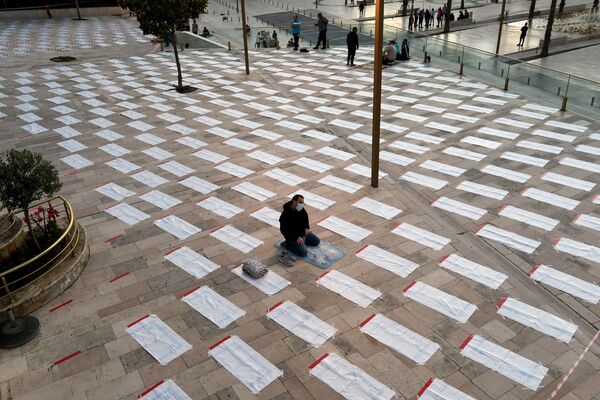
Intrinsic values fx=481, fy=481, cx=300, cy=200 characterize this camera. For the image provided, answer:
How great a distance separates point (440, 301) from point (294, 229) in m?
2.93

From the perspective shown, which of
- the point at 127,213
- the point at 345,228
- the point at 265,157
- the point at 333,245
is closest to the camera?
the point at 333,245

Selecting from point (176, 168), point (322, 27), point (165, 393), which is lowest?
point (165, 393)

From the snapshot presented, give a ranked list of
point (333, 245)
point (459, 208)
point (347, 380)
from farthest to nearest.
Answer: point (459, 208) → point (333, 245) → point (347, 380)

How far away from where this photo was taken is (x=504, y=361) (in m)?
6.95

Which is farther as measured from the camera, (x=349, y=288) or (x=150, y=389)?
(x=349, y=288)

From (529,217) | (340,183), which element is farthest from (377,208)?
(529,217)

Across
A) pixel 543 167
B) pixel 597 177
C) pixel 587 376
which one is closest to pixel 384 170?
pixel 543 167

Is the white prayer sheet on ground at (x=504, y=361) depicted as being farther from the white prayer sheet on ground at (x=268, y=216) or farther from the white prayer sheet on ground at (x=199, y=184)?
the white prayer sheet on ground at (x=199, y=184)

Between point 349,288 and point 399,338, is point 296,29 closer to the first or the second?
point 349,288

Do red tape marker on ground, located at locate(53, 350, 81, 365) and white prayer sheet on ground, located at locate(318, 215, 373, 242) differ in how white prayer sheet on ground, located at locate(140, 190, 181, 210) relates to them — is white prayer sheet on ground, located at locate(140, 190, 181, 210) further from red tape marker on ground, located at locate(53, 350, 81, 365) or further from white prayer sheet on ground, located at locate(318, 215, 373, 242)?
red tape marker on ground, located at locate(53, 350, 81, 365)

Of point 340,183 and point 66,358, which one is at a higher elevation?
point 340,183

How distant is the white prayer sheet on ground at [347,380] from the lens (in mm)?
6480

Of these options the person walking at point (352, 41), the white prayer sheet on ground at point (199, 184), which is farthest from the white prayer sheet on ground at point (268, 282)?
the person walking at point (352, 41)

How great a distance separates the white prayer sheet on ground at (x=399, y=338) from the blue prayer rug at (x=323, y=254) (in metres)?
1.63
